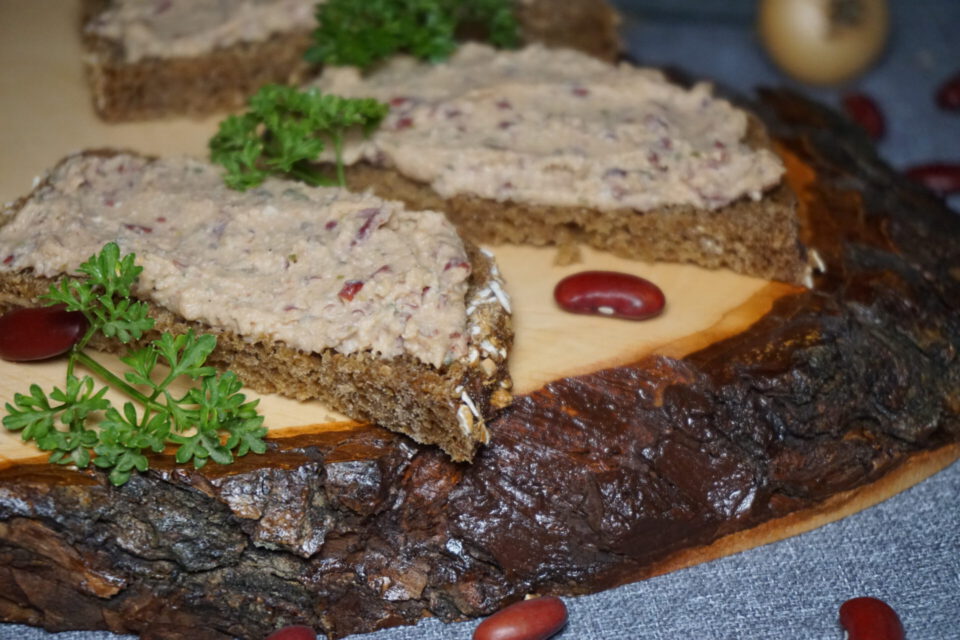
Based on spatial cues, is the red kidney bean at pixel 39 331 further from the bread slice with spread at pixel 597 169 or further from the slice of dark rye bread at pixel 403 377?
the bread slice with spread at pixel 597 169

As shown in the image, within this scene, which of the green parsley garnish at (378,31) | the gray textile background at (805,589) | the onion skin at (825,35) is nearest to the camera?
the gray textile background at (805,589)

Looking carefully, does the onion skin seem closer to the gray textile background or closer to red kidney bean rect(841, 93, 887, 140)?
red kidney bean rect(841, 93, 887, 140)

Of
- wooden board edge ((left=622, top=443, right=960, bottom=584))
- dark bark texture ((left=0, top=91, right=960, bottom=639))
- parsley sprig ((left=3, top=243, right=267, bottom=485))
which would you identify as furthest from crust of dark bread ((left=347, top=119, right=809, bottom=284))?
parsley sprig ((left=3, top=243, right=267, bottom=485))

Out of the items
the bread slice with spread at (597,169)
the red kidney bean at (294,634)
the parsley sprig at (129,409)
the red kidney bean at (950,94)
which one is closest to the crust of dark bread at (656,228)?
the bread slice with spread at (597,169)

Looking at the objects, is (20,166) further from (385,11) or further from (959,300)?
(959,300)

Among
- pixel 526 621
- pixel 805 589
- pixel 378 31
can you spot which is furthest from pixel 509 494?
pixel 378 31

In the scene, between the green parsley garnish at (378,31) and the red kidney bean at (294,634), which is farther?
the green parsley garnish at (378,31)

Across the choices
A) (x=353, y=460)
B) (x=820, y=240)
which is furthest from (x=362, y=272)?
(x=820, y=240)
